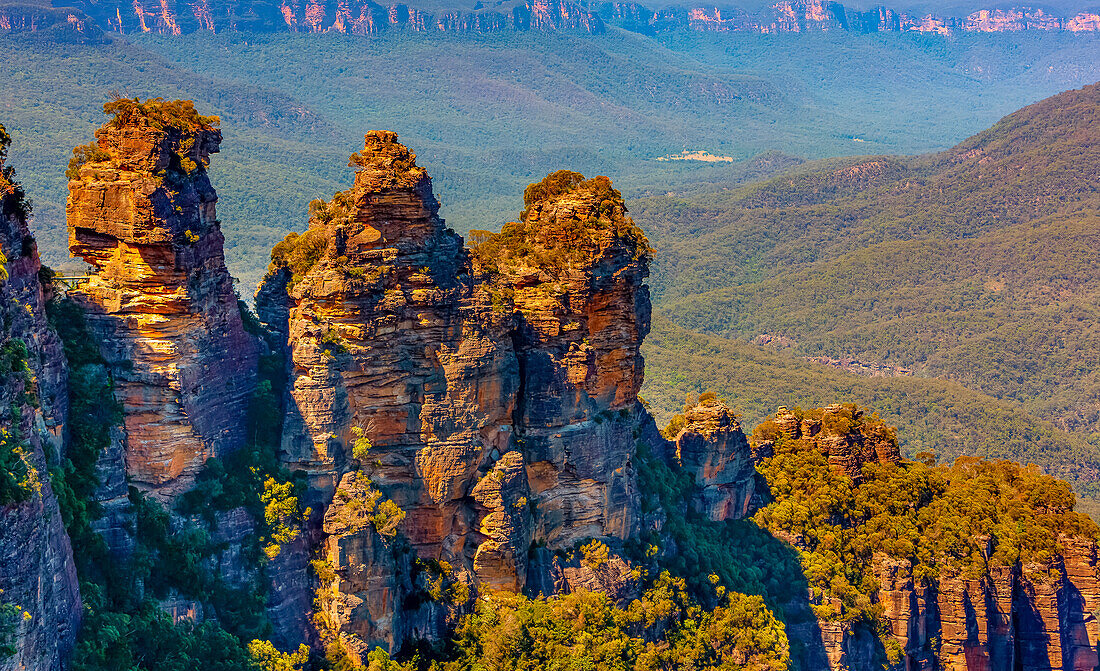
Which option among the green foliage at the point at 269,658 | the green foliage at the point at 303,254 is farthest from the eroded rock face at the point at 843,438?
the green foliage at the point at 269,658

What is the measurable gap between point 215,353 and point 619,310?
14.5 metres

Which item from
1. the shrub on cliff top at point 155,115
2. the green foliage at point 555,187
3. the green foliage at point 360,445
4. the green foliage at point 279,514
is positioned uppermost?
the shrub on cliff top at point 155,115

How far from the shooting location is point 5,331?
29094 millimetres

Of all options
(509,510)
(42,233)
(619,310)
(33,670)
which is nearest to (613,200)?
(619,310)

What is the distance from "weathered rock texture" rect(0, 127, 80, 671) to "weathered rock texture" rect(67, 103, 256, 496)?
191 cm

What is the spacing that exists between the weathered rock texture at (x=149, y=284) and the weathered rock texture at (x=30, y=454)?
1.91 meters

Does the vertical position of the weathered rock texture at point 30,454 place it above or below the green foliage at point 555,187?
below

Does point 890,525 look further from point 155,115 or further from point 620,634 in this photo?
point 155,115

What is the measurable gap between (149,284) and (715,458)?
2659 cm

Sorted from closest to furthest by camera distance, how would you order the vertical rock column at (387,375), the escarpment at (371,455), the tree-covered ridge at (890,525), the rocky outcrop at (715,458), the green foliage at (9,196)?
1. the green foliage at (9,196)
2. the escarpment at (371,455)
3. the vertical rock column at (387,375)
4. the rocky outcrop at (715,458)
5. the tree-covered ridge at (890,525)

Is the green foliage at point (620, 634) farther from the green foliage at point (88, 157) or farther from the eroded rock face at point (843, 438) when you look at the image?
the green foliage at point (88, 157)

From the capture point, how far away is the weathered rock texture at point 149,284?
33.7 m

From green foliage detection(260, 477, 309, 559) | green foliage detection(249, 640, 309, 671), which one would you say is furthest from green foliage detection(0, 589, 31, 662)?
green foliage detection(260, 477, 309, 559)

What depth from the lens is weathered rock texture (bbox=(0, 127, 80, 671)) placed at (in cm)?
2702
